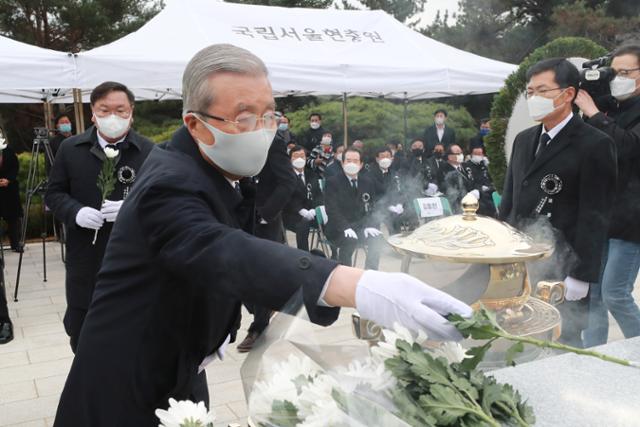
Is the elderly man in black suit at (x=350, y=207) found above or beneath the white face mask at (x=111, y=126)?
beneath

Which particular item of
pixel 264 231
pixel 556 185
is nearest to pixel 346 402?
pixel 556 185

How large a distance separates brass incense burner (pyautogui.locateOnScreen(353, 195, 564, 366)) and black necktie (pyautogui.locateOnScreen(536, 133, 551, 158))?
130 centimetres

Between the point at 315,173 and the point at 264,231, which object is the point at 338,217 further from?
the point at 315,173

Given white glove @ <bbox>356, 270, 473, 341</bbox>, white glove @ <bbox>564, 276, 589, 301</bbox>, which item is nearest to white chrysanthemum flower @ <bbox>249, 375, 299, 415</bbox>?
white glove @ <bbox>356, 270, 473, 341</bbox>

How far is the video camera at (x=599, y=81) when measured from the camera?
314cm

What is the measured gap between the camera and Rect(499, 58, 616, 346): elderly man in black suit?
107 inches

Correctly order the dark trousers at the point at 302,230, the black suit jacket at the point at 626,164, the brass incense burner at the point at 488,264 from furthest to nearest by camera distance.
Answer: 1. the dark trousers at the point at 302,230
2. the black suit jacket at the point at 626,164
3. the brass incense burner at the point at 488,264

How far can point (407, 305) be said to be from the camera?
3.34 feet

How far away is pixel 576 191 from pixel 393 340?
211 centimetres

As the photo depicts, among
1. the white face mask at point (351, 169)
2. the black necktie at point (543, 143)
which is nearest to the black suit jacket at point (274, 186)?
the black necktie at point (543, 143)

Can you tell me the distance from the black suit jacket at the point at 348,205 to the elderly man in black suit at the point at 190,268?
16.0 ft

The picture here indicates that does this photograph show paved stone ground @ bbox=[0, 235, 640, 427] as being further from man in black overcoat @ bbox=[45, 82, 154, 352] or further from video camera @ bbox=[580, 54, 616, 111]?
video camera @ bbox=[580, 54, 616, 111]

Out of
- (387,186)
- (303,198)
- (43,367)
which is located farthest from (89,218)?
(387,186)

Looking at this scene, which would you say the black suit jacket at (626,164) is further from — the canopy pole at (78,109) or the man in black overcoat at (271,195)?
the canopy pole at (78,109)
